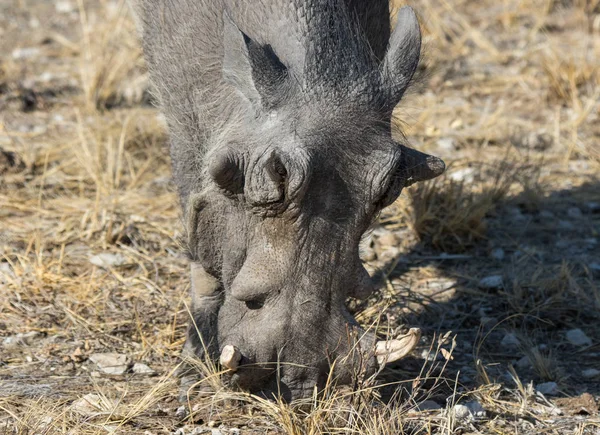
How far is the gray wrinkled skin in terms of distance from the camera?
2.61m

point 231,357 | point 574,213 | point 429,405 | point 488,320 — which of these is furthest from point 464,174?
point 231,357

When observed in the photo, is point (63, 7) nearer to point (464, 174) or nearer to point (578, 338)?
point (464, 174)

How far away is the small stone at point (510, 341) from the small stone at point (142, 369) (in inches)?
55.4

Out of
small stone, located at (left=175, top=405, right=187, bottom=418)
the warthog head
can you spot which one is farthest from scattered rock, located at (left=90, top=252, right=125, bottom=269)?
the warthog head

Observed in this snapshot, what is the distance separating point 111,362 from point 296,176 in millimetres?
1296

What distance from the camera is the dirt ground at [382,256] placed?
3051mm

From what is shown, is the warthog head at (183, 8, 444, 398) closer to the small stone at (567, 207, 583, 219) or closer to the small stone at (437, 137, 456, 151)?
the small stone at (567, 207, 583, 219)

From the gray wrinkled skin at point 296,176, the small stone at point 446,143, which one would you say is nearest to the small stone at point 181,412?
the gray wrinkled skin at point 296,176

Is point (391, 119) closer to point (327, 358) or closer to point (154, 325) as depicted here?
point (327, 358)

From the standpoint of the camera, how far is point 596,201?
16.9 ft

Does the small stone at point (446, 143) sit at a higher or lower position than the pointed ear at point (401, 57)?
lower

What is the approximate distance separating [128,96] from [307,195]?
3831 mm

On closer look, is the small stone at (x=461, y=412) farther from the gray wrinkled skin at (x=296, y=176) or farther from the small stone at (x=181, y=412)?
the small stone at (x=181, y=412)

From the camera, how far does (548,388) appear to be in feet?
11.1
